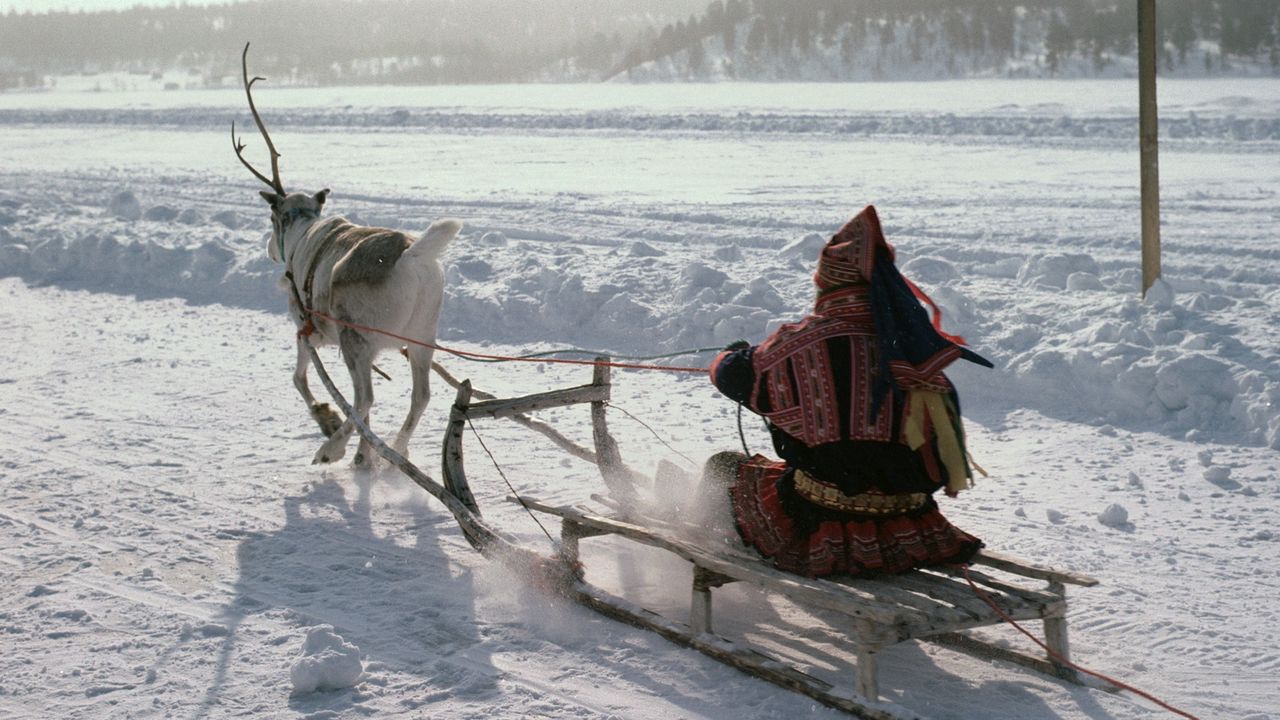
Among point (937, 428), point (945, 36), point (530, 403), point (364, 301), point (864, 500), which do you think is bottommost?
point (864, 500)

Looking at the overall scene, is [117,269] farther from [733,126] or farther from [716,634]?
[733,126]

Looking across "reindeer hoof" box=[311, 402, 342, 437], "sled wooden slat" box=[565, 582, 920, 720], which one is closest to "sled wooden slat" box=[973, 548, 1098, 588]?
"sled wooden slat" box=[565, 582, 920, 720]

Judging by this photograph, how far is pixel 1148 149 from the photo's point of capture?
852 centimetres

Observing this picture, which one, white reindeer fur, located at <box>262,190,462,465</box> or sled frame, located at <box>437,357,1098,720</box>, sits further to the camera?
white reindeer fur, located at <box>262,190,462,465</box>

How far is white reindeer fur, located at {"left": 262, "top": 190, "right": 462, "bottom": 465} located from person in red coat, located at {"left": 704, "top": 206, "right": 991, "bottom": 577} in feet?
8.52

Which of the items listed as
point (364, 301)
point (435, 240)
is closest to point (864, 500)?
point (435, 240)

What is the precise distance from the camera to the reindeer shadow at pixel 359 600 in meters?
4.34

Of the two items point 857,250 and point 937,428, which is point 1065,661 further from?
point 857,250

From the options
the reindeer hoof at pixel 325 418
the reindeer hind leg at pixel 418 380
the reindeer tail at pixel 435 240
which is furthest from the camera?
the reindeer hoof at pixel 325 418

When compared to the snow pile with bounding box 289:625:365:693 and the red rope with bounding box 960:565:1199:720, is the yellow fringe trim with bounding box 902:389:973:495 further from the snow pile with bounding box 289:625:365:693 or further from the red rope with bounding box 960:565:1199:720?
the snow pile with bounding box 289:625:365:693

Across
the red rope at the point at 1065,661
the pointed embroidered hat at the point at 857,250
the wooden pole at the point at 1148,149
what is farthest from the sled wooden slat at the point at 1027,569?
the wooden pole at the point at 1148,149

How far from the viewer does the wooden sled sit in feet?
12.8

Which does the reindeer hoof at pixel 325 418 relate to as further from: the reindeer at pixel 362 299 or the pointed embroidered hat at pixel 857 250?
the pointed embroidered hat at pixel 857 250

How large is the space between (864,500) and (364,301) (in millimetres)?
3288
